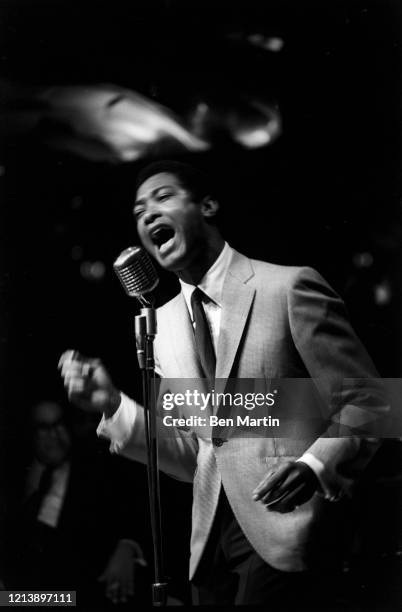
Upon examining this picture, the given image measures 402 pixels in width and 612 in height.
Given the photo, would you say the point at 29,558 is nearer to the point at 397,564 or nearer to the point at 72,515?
the point at 72,515

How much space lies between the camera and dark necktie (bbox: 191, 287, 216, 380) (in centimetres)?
290

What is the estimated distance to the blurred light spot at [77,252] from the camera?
3.04 meters

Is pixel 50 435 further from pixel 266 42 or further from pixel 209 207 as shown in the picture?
pixel 266 42

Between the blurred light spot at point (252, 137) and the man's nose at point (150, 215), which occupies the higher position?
the blurred light spot at point (252, 137)

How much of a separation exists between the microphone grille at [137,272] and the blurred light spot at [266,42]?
93 cm

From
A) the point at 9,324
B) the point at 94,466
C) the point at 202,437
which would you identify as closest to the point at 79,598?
the point at 94,466

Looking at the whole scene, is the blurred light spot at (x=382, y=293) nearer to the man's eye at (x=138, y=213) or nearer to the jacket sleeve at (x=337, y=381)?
the jacket sleeve at (x=337, y=381)

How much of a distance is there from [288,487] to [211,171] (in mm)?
1192

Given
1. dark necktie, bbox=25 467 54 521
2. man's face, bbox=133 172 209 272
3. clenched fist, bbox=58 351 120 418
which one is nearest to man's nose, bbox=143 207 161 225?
man's face, bbox=133 172 209 272

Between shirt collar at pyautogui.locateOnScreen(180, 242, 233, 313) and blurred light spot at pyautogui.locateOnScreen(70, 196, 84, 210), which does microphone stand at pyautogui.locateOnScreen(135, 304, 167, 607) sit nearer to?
shirt collar at pyautogui.locateOnScreen(180, 242, 233, 313)

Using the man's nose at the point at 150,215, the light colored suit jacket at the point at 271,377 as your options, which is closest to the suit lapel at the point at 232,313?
the light colored suit jacket at the point at 271,377

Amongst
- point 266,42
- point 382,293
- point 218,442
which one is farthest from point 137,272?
point 266,42

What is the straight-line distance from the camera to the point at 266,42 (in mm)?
3078

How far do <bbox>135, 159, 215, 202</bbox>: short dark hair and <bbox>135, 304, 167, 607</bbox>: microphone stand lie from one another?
47cm
